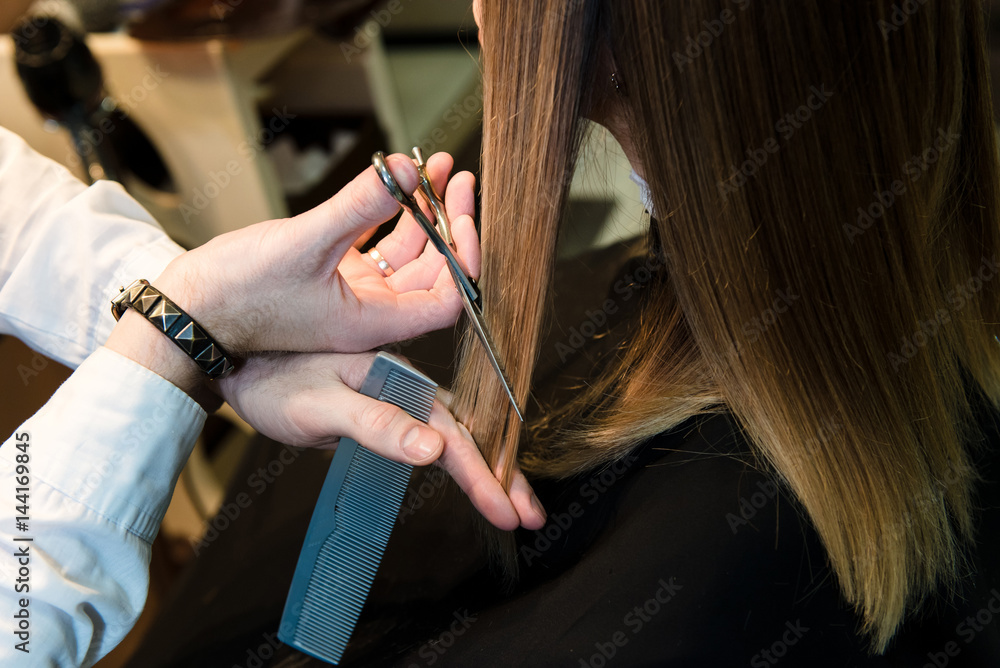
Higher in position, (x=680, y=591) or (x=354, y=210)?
(x=354, y=210)

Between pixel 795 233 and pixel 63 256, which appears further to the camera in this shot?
pixel 63 256

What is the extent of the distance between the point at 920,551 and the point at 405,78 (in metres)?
2.41

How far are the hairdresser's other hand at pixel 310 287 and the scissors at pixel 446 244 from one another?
0.02 meters

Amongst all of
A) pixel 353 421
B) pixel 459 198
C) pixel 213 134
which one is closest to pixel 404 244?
pixel 459 198

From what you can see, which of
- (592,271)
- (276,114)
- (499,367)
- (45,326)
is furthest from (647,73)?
(276,114)

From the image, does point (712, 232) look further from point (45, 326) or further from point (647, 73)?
point (45, 326)

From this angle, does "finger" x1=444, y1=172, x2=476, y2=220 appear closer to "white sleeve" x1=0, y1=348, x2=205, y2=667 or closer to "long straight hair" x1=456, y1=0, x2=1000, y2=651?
"long straight hair" x1=456, y1=0, x2=1000, y2=651

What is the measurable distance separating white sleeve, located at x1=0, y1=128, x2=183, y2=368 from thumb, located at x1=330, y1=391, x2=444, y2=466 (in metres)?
0.39

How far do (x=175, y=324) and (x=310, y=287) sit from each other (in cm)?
14

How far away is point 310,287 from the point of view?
0.72 meters

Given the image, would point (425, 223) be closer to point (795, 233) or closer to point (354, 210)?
Answer: point (354, 210)

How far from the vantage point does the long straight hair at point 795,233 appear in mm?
580

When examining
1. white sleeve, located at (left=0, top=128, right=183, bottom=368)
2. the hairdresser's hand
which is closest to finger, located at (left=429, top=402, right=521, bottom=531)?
the hairdresser's hand

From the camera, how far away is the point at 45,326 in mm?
964
